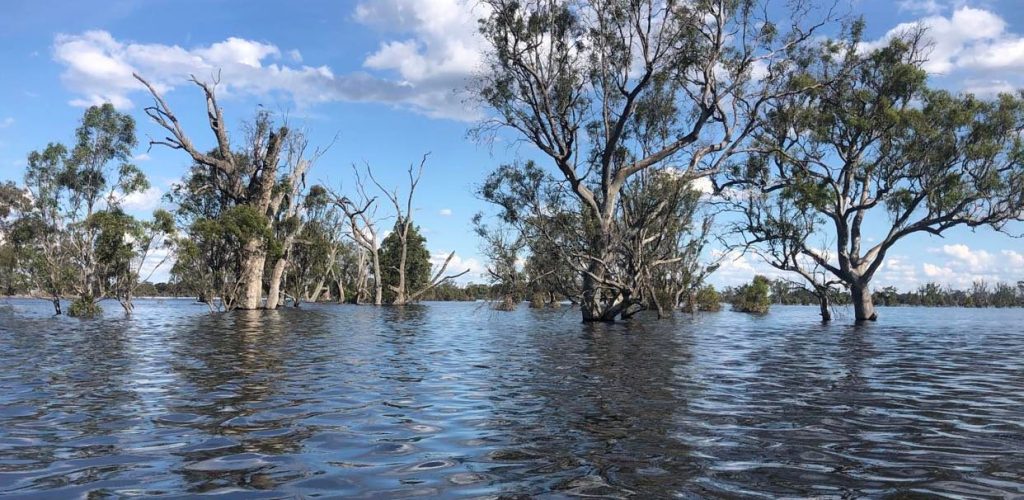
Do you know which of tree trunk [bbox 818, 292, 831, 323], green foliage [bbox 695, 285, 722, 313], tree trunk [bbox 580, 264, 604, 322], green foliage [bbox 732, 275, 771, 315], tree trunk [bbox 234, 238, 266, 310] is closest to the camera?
tree trunk [bbox 580, 264, 604, 322]

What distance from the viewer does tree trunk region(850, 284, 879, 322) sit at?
3970 centimetres

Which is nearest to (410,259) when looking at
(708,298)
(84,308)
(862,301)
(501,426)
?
(708,298)

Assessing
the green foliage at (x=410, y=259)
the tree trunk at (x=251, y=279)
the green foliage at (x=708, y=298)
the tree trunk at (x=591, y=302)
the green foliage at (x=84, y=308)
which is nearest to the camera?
the tree trunk at (x=591, y=302)

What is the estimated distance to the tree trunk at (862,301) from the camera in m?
39.7

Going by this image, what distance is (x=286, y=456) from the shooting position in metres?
6.11

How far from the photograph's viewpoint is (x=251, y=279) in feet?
154

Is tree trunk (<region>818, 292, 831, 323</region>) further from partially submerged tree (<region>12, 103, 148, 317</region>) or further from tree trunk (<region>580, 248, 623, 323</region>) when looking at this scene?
partially submerged tree (<region>12, 103, 148, 317</region>)

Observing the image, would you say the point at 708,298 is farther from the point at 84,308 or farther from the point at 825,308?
the point at 84,308

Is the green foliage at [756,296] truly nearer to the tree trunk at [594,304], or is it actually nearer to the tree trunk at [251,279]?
the tree trunk at [594,304]

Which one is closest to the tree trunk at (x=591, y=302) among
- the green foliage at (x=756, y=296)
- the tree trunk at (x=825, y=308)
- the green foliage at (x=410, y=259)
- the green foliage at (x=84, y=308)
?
the tree trunk at (x=825, y=308)

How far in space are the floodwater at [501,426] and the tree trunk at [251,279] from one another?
101 ft

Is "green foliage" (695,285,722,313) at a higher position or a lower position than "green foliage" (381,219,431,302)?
lower

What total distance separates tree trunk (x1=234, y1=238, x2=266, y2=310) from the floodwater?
30.9 meters

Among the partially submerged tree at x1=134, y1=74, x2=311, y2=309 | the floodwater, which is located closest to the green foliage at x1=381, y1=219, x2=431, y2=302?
the partially submerged tree at x1=134, y1=74, x2=311, y2=309
